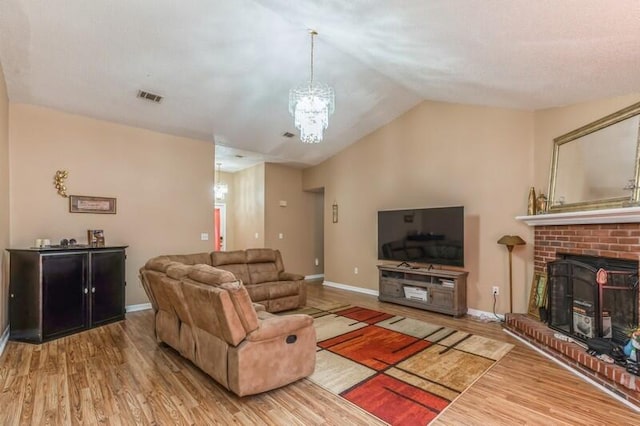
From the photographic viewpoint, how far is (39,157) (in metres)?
4.29

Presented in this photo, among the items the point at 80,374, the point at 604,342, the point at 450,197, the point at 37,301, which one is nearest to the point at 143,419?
the point at 80,374

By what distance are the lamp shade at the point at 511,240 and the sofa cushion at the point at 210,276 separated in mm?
3540

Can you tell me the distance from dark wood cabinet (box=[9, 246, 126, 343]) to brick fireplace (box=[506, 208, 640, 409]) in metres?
5.34

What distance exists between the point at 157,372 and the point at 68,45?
3374mm

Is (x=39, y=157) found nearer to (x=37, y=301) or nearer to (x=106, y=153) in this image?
(x=106, y=153)

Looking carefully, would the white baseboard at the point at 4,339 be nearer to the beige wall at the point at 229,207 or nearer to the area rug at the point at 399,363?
the area rug at the point at 399,363

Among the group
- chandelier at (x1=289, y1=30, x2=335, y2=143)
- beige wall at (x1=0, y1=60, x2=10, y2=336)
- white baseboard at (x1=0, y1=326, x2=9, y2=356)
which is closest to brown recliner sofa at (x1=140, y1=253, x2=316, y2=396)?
chandelier at (x1=289, y1=30, x2=335, y2=143)

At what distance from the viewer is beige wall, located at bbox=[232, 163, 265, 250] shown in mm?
7535

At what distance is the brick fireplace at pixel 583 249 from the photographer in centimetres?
255

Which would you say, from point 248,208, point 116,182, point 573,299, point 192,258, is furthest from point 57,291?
point 573,299

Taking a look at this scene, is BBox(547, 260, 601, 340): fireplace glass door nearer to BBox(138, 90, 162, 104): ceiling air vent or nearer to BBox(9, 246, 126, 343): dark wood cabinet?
BBox(138, 90, 162, 104): ceiling air vent

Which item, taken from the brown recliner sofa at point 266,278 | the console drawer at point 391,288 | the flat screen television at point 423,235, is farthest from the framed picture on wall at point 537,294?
the brown recliner sofa at point 266,278

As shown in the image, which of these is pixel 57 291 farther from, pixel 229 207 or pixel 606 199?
pixel 606 199

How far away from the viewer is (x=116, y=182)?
4.92m
